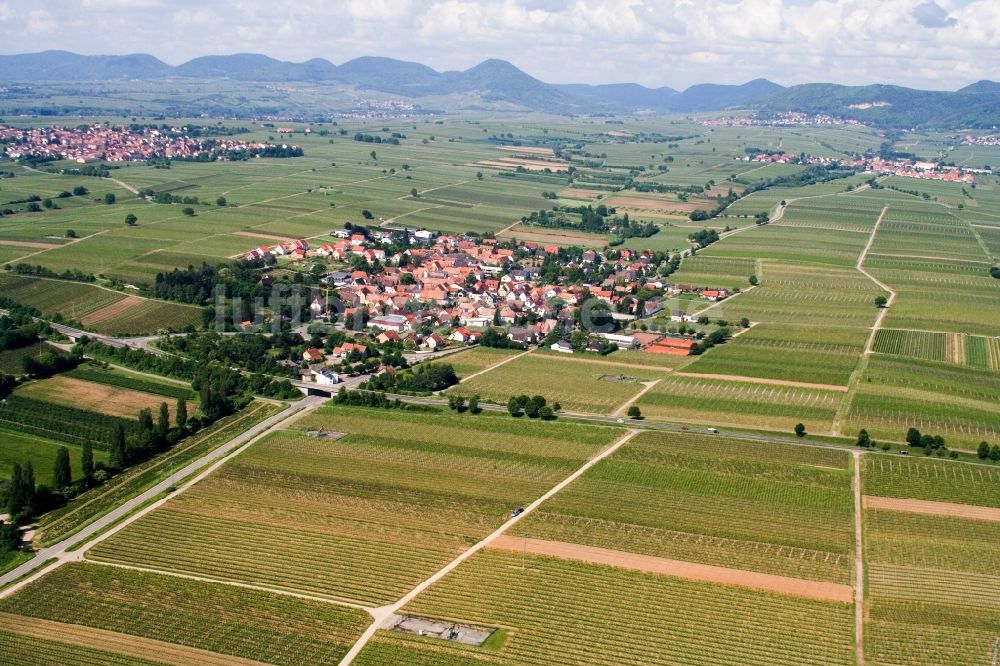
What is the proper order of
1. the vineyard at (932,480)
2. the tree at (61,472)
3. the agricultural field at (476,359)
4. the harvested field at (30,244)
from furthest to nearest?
the harvested field at (30,244) → the agricultural field at (476,359) → the vineyard at (932,480) → the tree at (61,472)

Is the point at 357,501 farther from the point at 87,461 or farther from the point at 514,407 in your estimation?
the point at 514,407

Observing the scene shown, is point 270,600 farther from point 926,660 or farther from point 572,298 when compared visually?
point 572,298

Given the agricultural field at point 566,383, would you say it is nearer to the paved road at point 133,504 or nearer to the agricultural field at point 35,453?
the paved road at point 133,504

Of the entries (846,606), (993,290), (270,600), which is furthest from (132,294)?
(993,290)

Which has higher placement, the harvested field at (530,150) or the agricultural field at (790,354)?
the harvested field at (530,150)

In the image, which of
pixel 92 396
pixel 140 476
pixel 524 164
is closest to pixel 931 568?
pixel 140 476

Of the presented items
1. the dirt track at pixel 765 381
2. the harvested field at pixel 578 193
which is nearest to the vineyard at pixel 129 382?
the dirt track at pixel 765 381

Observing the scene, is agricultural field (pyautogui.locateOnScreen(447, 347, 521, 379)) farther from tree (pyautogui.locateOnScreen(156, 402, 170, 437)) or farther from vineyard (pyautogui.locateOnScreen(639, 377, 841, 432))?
tree (pyautogui.locateOnScreen(156, 402, 170, 437))
